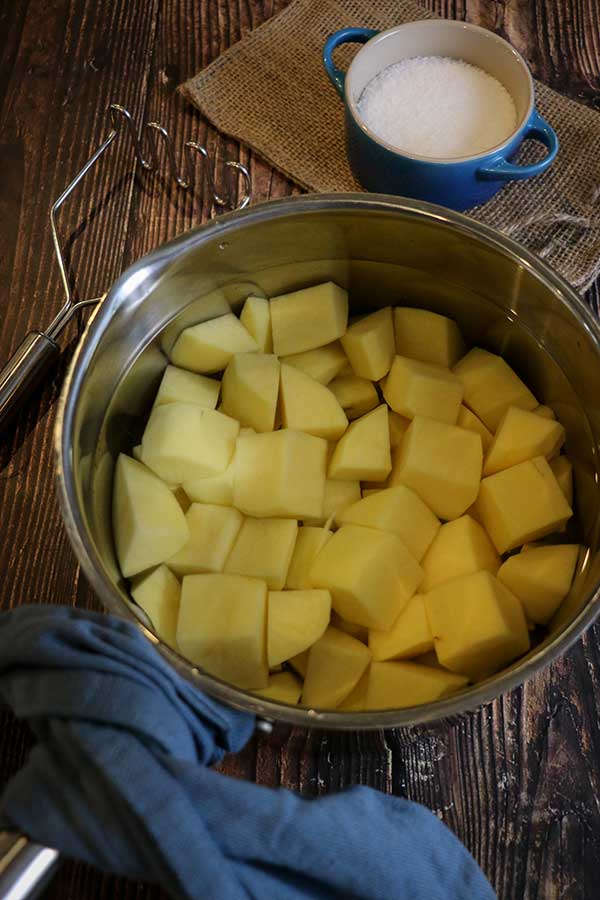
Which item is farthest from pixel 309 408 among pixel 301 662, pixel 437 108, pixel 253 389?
pixel 437 108

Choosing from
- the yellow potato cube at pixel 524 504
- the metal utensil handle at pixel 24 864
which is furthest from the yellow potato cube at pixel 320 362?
the metal utensil handle at pixel 24 864

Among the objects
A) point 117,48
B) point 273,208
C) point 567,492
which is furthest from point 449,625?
point 117,48

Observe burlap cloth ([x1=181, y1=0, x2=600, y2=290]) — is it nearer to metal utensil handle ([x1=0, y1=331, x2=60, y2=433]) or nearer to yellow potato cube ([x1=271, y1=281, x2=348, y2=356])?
A: yellow potato cube ([x1=271, y1=281, x2=348, y2=356])

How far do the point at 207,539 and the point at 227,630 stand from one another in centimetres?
11

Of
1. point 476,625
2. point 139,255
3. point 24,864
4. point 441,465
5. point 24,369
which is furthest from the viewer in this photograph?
point 139,255

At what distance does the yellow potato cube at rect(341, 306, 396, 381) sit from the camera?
0.87 metres

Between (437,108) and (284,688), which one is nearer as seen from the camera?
(284,688)

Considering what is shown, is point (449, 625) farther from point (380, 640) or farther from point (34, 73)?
point (34, 73)

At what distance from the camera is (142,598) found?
0.75 meters

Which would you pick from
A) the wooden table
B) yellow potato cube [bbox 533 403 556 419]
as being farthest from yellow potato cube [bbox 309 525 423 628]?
yellow potato cube [bbox 533 403 556 419]

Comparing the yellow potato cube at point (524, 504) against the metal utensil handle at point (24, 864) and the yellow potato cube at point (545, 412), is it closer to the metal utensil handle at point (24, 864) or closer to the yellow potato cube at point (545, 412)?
the yellow potato cube at point (545, 412)

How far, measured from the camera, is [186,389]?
2.83 ft

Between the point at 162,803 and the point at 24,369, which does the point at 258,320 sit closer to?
the point at 24,369

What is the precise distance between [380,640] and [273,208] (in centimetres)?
43
